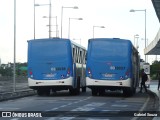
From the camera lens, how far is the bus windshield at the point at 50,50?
31125 mm

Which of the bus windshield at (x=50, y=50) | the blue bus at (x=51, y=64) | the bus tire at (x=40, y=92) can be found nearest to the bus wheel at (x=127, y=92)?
the blue bus at (x=51, y=64)

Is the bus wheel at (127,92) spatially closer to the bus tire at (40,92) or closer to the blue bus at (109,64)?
the blue bus at (109,64)

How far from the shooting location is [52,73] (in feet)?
101

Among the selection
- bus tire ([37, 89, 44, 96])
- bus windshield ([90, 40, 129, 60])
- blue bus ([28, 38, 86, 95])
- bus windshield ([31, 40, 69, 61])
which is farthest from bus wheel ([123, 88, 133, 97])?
bus tire ([37, 89, 44, 96])

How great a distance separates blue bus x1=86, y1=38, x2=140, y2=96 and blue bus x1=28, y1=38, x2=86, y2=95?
115 cm

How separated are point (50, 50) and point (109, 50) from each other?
3474 millimetres

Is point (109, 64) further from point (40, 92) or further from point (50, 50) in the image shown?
point (40, 92)

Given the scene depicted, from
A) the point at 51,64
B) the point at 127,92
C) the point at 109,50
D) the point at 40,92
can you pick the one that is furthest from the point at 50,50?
the point at 127,92

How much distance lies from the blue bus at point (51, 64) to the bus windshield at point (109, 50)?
4.66ft

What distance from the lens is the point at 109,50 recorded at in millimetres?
30875

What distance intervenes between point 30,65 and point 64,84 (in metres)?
2.33

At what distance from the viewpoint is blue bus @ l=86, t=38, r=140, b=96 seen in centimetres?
3044

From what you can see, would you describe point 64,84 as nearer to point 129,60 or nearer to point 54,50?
point 54,50

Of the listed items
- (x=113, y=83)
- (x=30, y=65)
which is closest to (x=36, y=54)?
(x=30, y=65)
